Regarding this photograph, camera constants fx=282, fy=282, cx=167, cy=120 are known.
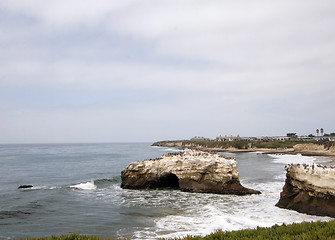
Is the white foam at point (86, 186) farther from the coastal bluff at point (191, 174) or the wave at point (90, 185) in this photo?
the coastal bluff at point (191, 174)

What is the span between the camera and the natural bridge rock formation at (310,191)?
57.3 feet

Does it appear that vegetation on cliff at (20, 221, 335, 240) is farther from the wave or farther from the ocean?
the wave

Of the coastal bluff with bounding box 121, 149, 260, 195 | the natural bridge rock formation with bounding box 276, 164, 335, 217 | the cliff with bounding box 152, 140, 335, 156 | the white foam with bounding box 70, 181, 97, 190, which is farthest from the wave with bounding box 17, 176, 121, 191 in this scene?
the cliff with bounding box 152, 140, 335, 156

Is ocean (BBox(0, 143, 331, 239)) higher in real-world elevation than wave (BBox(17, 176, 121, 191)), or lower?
higher

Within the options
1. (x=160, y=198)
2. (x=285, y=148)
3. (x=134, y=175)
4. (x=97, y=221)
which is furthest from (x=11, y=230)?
Answer: (x=285, y=148)

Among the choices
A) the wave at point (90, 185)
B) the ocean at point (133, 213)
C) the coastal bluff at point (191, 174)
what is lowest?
the wave at point (90, 185)

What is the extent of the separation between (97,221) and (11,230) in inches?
184

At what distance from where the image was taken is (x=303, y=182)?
746 inches

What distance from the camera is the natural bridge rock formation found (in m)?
17.5

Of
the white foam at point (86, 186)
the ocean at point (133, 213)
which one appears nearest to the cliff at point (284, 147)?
the ocean at point (133, 213)

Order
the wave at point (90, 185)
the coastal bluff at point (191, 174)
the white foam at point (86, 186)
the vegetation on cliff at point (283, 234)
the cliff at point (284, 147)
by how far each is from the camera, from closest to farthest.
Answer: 1. the vegetation on cliff at point (283, 234)
2. the coastal bluff at point (191, 174)
3. the wave at point (90, 185)
4. the white foam at point (86, 186)
5. the cliff at point (284, 147)

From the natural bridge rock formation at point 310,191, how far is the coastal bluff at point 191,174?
528 cm

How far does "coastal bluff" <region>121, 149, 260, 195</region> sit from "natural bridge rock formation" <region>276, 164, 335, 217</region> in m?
5.28

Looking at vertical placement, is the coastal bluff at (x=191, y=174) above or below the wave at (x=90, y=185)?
above
